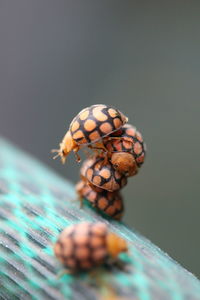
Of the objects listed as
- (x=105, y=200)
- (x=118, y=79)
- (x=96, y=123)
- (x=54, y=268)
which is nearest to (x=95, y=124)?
(x=96, y=123)

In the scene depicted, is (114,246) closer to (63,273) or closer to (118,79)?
(63,273)

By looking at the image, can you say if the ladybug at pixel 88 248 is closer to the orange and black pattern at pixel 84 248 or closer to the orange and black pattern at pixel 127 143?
the orange and black pattern at pixel 84 248

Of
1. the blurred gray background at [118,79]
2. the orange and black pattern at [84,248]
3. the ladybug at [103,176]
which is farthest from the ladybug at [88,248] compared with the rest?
the blurred gray background at [118,79]

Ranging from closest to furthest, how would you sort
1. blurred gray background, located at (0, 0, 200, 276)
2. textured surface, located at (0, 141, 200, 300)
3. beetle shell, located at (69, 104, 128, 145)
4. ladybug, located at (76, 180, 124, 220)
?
textured surface, located at (0, 141, 200, 300) < beetle shell, located at (69, 104, 128, 145) < ladybug, located at (76, 180, 124, 220) < blurred gray background, located at (0, 0, 200, 276)

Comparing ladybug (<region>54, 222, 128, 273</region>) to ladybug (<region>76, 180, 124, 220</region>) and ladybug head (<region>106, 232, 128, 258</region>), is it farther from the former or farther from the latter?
ladybug (<region>76, 180, 124, 220</region>)

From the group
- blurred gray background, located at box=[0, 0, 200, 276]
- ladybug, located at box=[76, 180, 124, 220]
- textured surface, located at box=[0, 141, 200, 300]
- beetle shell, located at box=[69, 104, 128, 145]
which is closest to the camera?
textured surface, located at box=[0, 141, 200, 300]

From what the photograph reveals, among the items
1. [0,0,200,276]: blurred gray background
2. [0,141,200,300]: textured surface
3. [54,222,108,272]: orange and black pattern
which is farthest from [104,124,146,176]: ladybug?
[0,0,200,276]: blurred gray background
